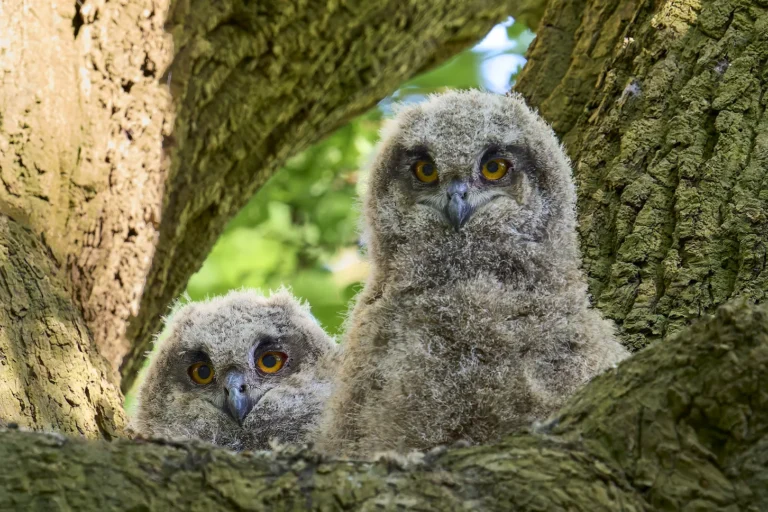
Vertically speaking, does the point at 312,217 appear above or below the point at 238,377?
above

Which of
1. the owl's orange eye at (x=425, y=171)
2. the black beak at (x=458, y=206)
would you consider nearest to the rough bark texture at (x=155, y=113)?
the owl's orange eye at (x=425, y=171)

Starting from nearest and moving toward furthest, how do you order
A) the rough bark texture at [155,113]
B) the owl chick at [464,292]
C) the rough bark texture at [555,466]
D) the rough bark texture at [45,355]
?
1. the rough bark texture at [555,466]
2. the owl chick at [464,292]
3. the rough bark texture at [45,355]
4. the rough bark texture at [155,113]

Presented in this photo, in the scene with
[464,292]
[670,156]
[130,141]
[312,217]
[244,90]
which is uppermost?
[312,217]

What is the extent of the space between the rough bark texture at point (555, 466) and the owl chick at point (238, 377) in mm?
1683

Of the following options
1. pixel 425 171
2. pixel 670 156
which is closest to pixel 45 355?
pixel 425 171

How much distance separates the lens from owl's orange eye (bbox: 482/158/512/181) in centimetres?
295

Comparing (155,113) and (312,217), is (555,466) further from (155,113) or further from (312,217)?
(312,217)

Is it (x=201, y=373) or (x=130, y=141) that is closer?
(x=130, y=141)

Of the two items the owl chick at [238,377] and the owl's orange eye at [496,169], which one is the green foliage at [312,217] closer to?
the owl chick at [238,377]

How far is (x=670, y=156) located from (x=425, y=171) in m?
0.86

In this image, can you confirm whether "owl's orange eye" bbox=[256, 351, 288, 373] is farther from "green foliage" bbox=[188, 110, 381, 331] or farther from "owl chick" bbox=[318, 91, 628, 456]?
"green foliage" bbox=[188, 110, 381, 331]

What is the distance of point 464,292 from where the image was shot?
266 centimetres

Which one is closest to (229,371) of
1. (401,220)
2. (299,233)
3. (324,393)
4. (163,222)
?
(324,393)

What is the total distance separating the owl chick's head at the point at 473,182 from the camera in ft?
9.32
